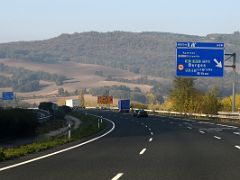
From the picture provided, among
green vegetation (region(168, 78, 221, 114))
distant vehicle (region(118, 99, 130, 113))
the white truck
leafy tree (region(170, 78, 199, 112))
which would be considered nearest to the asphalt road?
green vegetation (region(168, 78, 221, 114))

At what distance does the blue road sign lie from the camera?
50031 millimetres

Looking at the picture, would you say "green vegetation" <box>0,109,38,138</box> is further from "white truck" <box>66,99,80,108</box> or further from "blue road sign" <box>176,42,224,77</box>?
"white truck" <box>66,99,80,108</box>

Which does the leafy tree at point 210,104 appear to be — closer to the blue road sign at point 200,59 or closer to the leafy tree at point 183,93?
the leafy tree at point 183,93

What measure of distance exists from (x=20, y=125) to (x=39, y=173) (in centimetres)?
2171

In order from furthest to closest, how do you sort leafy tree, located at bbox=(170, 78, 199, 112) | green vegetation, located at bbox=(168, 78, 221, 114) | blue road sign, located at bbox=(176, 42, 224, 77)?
leafy tree, located at bbox=(170, 78, 199, 112) → green vegetation, located at bbox=(168, 78, 221, 114) → blue road sign, located at bbox=(176, 42, 224, 77)

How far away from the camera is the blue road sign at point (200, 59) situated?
1970 inches

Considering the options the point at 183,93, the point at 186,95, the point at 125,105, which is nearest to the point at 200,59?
the point at 186,95

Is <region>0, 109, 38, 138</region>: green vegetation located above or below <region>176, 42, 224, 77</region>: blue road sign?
below

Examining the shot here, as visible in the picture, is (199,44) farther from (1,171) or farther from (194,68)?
(1,171)

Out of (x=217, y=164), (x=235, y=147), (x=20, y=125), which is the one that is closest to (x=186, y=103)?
(x=20, y=125)

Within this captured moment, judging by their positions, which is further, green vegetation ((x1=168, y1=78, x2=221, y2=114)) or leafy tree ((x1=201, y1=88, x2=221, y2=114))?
green vegetation ((x1=168, y1=78, x2=221, y2=114))

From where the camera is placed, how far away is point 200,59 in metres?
50.3

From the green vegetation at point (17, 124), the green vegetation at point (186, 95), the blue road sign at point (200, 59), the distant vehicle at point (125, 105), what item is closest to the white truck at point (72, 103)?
the distant vehicle at point (125, 105)

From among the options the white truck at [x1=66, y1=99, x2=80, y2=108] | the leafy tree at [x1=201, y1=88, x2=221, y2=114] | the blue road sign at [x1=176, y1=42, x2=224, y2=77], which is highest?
the blue road sign at [x1=176, y1=42, x2=224, y2=77]
